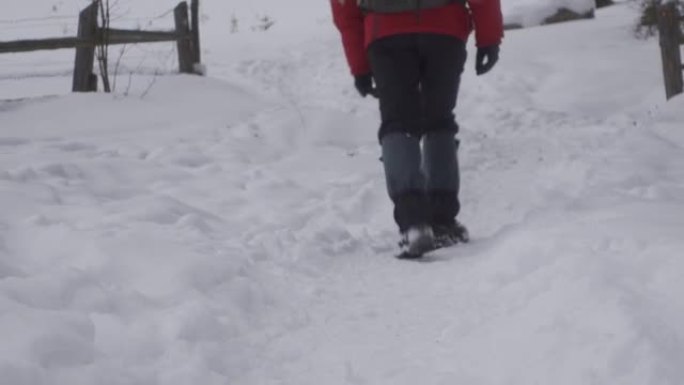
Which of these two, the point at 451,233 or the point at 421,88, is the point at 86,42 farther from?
the point at 451,233

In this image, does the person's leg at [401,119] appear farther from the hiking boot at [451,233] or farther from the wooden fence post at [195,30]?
the wooden fence post at [195,30]

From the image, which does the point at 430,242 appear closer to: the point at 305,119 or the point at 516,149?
the point at 516,149

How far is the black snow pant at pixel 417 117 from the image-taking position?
11.6ft

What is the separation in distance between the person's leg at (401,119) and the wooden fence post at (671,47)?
5.15 m

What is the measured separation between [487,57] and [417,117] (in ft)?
1.44

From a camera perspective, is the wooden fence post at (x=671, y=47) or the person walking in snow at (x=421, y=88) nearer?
the person walking in snow at (x=421, y=88)

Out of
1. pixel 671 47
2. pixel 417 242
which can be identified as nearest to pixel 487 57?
pixel 417 242

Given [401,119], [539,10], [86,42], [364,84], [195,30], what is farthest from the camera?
[539,10]

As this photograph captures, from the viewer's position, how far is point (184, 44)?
1073cm

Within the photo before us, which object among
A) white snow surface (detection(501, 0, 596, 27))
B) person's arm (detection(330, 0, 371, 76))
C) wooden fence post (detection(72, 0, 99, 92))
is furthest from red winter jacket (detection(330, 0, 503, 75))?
white snow surface (detection(501, 0, 596, 27))

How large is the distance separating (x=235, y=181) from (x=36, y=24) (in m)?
11.0

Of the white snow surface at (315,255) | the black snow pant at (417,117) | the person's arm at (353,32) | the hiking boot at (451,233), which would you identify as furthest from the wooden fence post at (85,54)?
the hiking boot at (451,233)

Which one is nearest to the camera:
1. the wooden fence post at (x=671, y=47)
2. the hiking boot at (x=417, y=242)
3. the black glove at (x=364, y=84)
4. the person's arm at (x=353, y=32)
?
the hiking boot at (x=417, y=242)

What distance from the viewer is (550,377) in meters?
1.91
